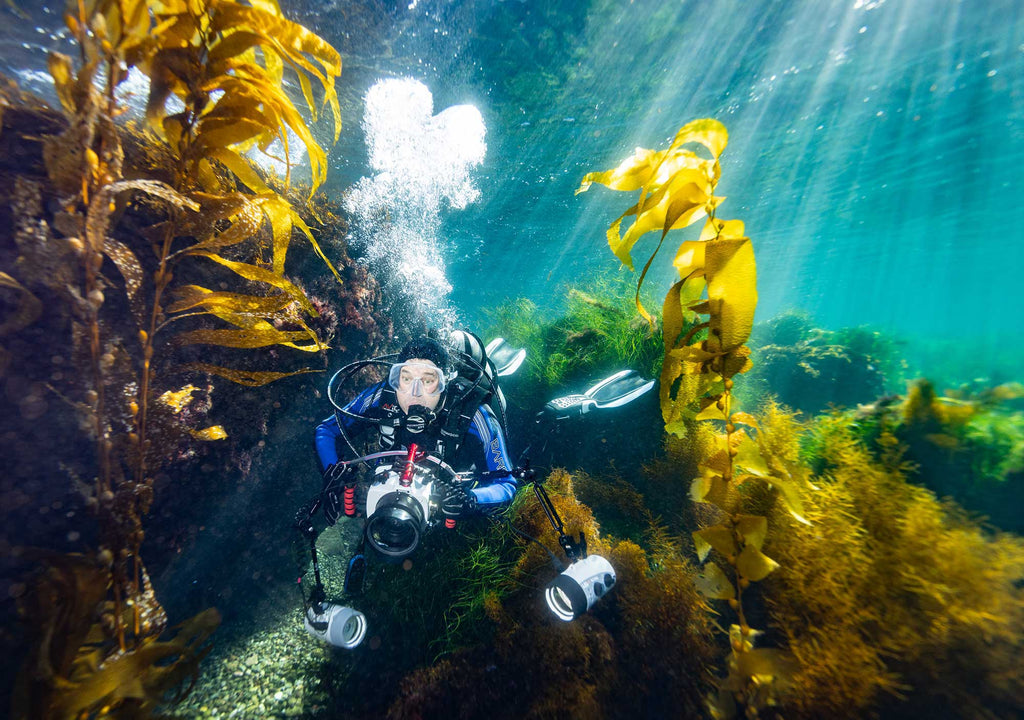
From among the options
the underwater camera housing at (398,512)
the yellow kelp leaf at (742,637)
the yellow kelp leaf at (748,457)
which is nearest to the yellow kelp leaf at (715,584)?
the yellow kelp leaf at (742,637)

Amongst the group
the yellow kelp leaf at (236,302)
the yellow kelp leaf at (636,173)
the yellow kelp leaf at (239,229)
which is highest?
the yellow kelp leaf at (636,173)

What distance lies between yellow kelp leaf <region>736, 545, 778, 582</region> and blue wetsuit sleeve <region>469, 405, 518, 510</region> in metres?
2.05

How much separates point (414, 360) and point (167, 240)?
7.39 ft

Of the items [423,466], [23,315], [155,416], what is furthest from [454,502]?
[23,315]

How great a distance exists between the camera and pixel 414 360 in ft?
12.7

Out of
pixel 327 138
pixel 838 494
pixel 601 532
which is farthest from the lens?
pixel 327 138

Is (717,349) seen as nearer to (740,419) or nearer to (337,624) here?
(740,419)

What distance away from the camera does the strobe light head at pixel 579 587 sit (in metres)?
2.45

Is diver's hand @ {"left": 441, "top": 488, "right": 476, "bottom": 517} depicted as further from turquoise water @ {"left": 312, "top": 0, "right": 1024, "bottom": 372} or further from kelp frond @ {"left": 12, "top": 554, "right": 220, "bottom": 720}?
turquoise water @ {"left": 312, "top": 0, "right": 1024, "bottom": 372}

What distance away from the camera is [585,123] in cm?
1095

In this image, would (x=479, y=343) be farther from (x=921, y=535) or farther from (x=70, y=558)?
(x=921, y=535)

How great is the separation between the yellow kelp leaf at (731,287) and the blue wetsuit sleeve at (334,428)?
12.0ft

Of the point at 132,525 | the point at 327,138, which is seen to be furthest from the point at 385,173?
the point at 132,525

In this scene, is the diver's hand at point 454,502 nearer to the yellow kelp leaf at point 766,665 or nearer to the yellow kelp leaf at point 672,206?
the yellow kelp leaf at point 766,665
